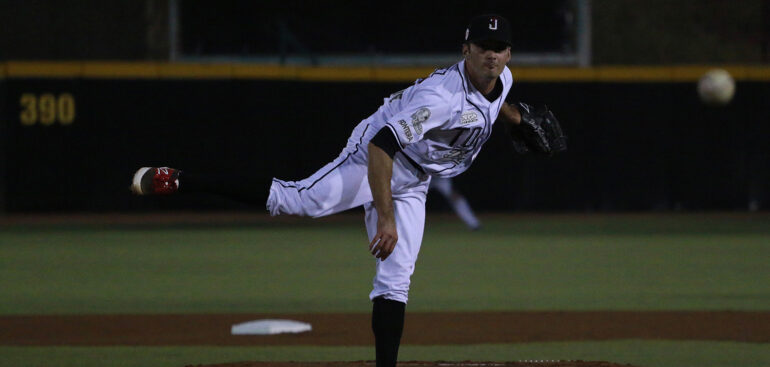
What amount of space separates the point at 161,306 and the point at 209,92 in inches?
284

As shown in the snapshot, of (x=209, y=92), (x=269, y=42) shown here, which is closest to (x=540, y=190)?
(x=209, y=92)

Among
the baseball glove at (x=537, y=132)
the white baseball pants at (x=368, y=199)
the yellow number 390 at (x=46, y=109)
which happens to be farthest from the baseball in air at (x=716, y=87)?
the white baseball pants at (x=368, y=199)

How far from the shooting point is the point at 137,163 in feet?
49.3

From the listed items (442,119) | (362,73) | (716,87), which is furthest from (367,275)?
(716,87)

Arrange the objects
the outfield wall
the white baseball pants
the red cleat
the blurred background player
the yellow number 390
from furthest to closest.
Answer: the outfield wall < the yellow number 390 < the blurred background player < the red cleat < the white baseball pants

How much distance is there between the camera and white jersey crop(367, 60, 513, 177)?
4.64 meters

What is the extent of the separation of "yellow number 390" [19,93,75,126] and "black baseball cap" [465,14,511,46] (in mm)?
10974

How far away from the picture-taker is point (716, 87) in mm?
14992

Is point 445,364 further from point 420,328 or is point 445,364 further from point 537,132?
point 420,328

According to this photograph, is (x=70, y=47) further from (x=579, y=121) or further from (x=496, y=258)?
(x=496, y=258)

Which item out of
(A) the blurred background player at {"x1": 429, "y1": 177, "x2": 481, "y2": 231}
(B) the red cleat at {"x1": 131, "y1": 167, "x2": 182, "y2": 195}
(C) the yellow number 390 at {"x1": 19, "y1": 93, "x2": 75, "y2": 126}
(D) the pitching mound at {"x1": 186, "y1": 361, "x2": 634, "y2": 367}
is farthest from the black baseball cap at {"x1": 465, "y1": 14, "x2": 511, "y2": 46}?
(C) the yellow number 390 at {"x1": 19, "y1": 93, "x2": 75, "y2": 126}

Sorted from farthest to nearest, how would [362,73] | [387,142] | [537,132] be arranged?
1. [362,73]
2. [537,132]
3. [387,142]

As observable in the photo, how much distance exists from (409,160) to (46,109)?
35.4 feet

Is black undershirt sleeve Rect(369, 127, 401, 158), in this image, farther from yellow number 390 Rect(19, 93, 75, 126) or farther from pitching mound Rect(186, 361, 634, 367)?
yellow number 390 Rect(19, 93, 75, 126)
